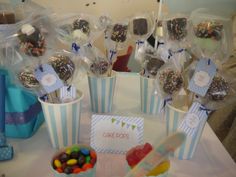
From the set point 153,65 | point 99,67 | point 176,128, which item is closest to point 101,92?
point 99,67

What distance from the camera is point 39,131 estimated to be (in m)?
0.85

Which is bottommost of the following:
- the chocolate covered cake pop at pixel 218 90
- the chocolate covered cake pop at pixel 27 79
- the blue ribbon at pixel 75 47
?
the chocolate covered cake pop at pixel 218 90

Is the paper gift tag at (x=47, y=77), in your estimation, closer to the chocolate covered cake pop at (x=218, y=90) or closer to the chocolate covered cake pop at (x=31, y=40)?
the chocolate covered cake pop at (x=31, y=40)

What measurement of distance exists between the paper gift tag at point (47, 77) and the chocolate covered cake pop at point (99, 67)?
218 mm

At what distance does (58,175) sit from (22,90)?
29 cm

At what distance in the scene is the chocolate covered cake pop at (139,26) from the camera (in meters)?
0.91

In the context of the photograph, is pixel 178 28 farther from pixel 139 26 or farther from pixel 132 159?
pixel 132 159

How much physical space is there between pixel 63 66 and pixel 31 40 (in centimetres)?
10

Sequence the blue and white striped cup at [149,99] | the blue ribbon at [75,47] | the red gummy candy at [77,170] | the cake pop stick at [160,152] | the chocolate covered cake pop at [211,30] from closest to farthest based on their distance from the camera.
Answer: the cake pop stick at [160,152], the red gummy candy at [77,170], the chocolate covered cake pop at [211,30], the blue ribbon at [75,47], the blue and white striped cup at [149,99]

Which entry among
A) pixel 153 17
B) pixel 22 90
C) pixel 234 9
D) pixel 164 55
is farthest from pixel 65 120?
pixel 234 9

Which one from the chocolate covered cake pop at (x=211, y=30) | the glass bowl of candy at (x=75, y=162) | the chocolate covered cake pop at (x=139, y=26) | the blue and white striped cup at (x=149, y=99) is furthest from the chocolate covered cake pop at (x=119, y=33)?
the glass bowl of candy at (x=75, y=162)

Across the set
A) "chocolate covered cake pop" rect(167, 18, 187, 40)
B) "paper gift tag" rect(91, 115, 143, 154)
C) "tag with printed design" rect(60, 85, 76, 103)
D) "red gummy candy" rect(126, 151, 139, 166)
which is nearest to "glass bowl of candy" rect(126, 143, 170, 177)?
"red gummy candy" rect(126, 151, 139, 166)

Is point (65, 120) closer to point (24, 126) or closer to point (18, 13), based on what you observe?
point (24, 126)

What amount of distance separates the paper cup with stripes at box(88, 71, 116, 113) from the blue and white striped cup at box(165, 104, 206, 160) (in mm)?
250
